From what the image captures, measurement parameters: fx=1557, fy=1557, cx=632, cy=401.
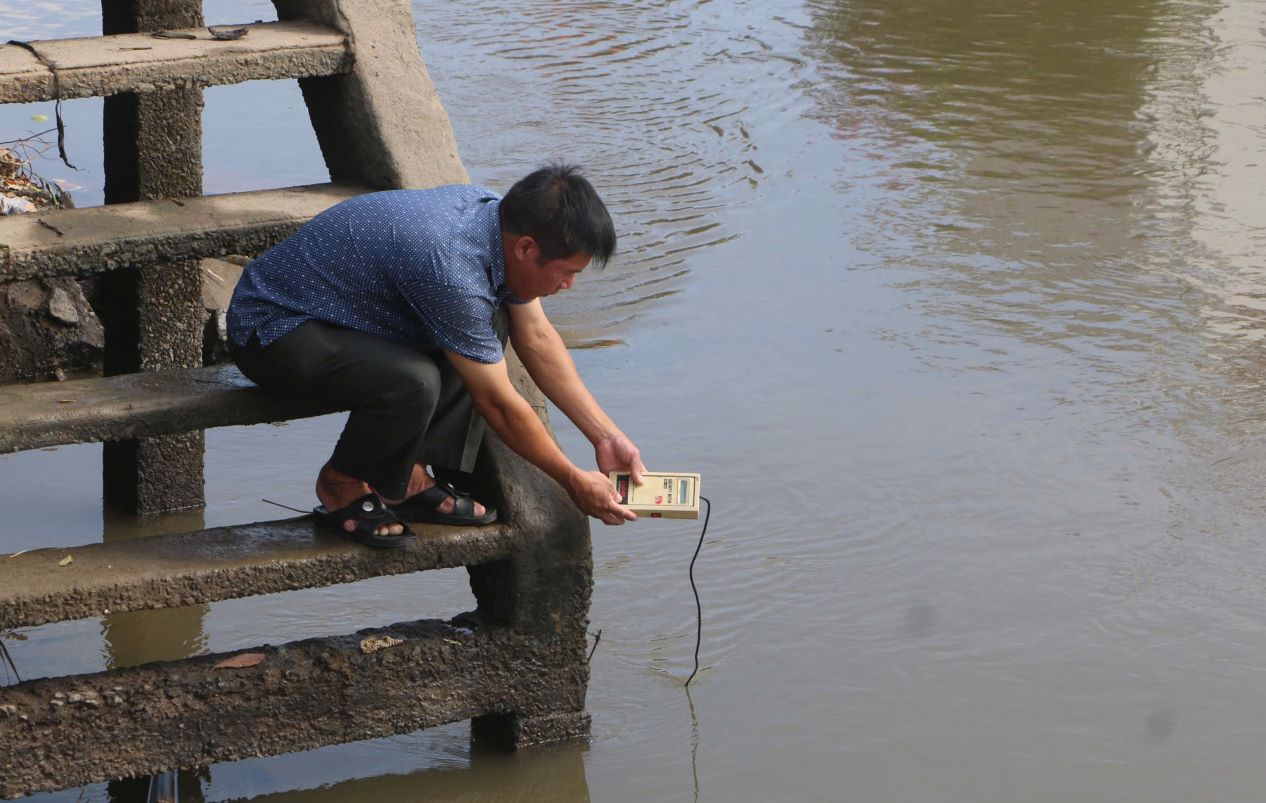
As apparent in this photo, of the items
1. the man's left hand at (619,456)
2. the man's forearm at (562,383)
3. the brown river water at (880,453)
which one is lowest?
the brown river water at (880,453)

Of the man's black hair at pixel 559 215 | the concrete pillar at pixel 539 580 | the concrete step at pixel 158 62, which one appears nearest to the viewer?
the man's black hair at pixel 559 215

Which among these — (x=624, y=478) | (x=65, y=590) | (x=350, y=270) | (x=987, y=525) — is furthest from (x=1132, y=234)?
(x=65, y=590)

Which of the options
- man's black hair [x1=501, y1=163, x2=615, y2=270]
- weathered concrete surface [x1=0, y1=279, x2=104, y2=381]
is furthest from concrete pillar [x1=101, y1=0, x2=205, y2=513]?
man's black hair [x1=501, y1=163, x2=615, y2=270]

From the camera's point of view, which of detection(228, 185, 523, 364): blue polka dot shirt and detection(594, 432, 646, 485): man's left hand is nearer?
detection(228, 185, 523, 364): blue polka dot shirt

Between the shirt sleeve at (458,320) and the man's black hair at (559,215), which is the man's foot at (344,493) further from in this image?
the man's black hair at (559,215)

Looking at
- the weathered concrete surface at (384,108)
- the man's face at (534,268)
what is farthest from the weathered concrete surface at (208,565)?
the weathered concrete surface at (384,108)

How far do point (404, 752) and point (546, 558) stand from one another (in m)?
0.75

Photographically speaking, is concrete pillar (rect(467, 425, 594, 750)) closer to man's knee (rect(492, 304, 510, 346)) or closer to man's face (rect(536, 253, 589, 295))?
man's knee (rect(492, 304, 510, 346))

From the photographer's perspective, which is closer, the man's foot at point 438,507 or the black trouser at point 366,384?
→ the black trouser at point 366,384

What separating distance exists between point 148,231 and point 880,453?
272 centimetres

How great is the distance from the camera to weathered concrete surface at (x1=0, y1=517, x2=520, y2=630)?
3143 mm

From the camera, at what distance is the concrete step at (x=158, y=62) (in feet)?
12.3

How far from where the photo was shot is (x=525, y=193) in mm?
3289

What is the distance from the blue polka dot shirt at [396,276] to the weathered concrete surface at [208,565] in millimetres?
425
